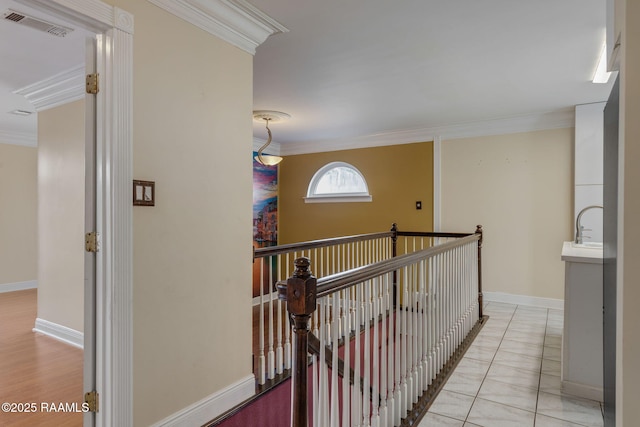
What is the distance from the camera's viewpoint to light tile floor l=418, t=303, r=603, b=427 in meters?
2.16

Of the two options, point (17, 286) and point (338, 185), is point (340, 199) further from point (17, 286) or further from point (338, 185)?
point (17, 286)

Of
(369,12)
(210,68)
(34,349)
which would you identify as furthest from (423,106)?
(34,349)

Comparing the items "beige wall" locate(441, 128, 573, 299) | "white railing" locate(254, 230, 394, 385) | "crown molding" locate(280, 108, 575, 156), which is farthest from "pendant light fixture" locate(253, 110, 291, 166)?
"beige wall" locate(441, 128, 573, 299)

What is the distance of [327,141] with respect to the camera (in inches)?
244

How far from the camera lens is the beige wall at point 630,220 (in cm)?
112

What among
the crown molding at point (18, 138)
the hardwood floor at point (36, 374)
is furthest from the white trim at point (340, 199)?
the crown molding at point (18, 138)

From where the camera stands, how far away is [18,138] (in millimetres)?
5832

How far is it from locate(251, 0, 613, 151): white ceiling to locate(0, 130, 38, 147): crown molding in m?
4.34

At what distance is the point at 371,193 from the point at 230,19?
3987 millimetres

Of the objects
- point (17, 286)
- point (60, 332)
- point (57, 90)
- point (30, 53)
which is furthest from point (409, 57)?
point (17, 286)

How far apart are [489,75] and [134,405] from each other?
3533 mm

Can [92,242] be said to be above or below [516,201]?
below

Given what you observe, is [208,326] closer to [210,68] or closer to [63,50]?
[210,68]

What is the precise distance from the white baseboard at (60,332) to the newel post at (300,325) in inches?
131
